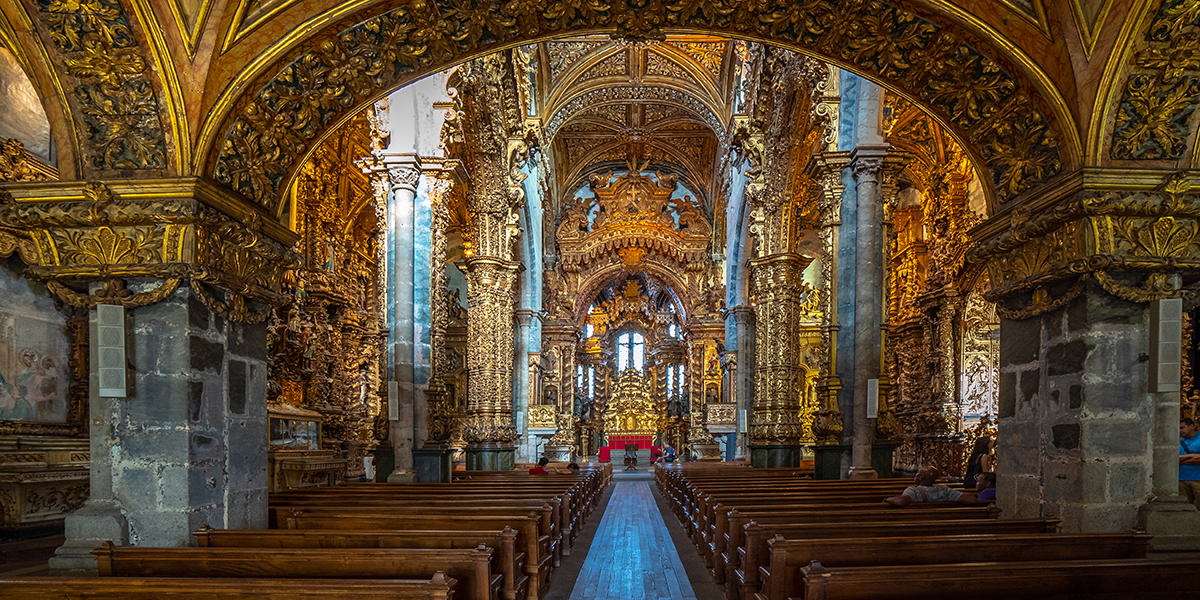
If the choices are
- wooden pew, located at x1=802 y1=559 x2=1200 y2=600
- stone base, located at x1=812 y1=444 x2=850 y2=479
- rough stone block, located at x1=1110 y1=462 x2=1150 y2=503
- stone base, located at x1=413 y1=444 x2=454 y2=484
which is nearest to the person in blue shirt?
rough stone block, located at x1=1110 y1=462 x2=1150 y2=503

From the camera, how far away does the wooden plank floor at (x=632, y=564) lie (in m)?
6.19

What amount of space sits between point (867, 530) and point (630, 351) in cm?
3233

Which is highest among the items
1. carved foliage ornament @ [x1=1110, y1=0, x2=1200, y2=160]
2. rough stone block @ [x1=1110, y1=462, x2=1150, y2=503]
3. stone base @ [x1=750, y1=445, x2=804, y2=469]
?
carved foliage ornament @ [x1=1110, y1=0, x2=1200, y2=160]

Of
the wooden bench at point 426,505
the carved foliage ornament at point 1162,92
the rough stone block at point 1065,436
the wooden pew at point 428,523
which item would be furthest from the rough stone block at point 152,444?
the carved foliage ornament at point 1162,92

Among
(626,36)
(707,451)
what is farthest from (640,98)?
(626,36)

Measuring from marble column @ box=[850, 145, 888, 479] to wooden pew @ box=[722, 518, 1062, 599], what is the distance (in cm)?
515

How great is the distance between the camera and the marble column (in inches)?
389

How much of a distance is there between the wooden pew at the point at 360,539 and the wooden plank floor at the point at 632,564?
5.89 ft

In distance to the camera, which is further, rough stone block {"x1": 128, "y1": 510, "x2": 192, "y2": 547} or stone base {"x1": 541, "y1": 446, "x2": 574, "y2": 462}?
stone base {"x1": 541, "y1": 446, "x2": 574, "y2": 462}

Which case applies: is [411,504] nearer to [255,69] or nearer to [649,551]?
[649,551]

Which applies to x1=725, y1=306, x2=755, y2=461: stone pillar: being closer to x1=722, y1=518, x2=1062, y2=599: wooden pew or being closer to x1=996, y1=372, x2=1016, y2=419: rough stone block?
x1=996, y1=372, x2=1016, y2=419: rough stone block

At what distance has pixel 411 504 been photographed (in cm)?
648

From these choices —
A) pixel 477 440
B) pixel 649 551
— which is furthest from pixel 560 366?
pixel 649 551

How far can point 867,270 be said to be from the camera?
10.2 metres
